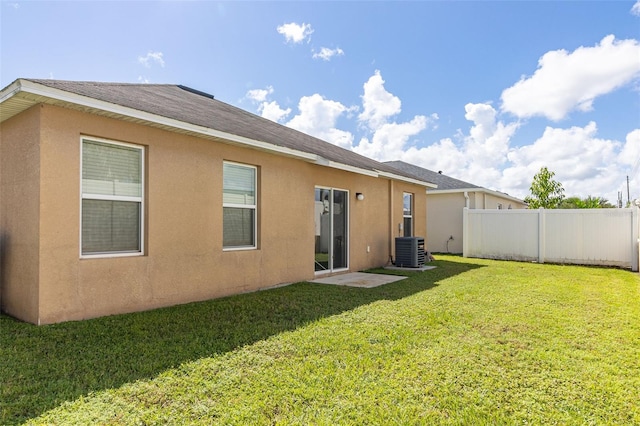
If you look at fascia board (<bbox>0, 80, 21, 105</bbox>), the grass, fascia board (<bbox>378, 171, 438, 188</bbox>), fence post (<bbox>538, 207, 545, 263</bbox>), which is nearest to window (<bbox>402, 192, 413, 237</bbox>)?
fascia board (<bbox>378, 171, 438, 188</bbox>)

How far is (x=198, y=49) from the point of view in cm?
1088

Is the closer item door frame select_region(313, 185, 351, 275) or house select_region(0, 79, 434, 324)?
house select_region(0, 79, 434, 324)

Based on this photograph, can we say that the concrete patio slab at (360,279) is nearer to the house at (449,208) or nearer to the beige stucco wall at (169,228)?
the beige stucco wall at (169,228)

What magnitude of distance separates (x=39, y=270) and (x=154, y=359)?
7.49ft

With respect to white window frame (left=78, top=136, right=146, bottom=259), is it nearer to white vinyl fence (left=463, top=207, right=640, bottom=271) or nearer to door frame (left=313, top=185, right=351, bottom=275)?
door frame (left=313, top=185, right=351, bottom=275)

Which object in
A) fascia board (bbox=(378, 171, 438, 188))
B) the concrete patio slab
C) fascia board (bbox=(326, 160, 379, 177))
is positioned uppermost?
fascia board (bbox=(378, 171, 438, 188))

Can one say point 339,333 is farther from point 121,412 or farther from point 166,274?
point 166,274

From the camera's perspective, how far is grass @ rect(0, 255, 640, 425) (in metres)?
2.71

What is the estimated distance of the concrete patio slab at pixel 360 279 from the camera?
8344 mm

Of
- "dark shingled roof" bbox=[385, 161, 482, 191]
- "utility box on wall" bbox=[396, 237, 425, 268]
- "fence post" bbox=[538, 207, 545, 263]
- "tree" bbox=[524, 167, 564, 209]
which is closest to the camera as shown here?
"utility box on wall" bbox=[396, 237, 425, 268]

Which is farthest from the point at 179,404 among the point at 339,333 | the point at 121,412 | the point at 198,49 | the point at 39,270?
the point at 198,49

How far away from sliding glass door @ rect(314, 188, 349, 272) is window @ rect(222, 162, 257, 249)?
2252mm

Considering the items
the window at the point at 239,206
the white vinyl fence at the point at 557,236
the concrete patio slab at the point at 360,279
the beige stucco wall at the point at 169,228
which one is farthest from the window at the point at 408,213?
the window at the point at 239,206

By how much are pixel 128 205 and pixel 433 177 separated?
17083mm
